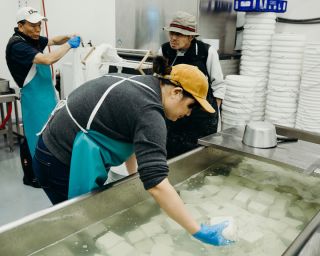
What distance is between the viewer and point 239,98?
97.5 inches

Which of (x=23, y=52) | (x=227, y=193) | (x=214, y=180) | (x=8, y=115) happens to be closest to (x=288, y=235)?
(x=227, y=193)

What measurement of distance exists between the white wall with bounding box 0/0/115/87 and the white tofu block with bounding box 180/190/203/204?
2.21m

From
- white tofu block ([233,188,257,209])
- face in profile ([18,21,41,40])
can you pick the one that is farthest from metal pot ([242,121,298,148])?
face in profile ([18,21,41,40])

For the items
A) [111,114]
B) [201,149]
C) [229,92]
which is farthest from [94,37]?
[111,114]

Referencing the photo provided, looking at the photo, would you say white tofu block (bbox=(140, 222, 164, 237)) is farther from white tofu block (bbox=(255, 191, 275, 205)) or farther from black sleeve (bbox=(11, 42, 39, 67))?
black sleeve (bbox=(11, 42, 39, 67))

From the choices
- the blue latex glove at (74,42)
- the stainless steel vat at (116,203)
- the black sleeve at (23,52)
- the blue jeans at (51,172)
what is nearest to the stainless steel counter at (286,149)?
the stainless steel vat at (116,203)

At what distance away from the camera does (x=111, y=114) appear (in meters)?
1.22

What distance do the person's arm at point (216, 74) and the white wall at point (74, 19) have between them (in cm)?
146

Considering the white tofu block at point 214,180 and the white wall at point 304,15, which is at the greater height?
the white wall at point 304,15

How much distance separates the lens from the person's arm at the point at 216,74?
7.70ft

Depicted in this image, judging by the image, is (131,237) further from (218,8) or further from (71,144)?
(218,8)

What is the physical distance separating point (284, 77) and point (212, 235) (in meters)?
1.66

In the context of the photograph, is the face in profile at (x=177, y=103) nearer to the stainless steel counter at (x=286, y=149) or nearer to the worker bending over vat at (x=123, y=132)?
the worker bending over vat at (x=123, y=132)

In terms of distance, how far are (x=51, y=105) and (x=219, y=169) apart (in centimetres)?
171
